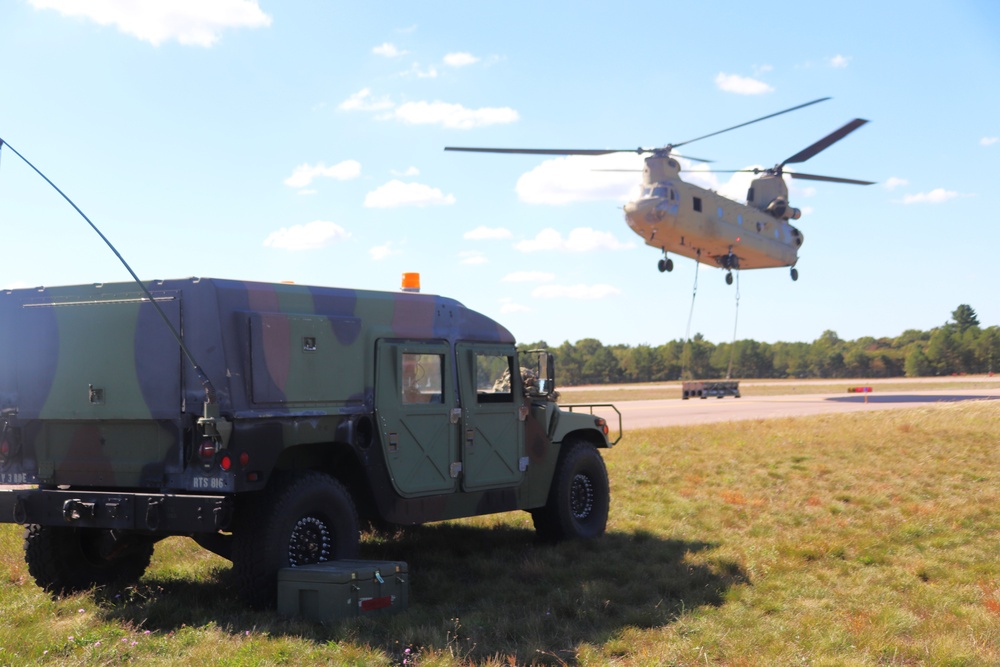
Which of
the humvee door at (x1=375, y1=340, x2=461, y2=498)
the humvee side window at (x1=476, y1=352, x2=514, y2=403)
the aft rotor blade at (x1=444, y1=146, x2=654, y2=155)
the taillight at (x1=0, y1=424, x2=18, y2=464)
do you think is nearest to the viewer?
the taillight at (x1=0, y1=424, x2=18, y2=464)

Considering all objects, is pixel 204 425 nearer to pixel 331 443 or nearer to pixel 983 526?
pixel 331 443

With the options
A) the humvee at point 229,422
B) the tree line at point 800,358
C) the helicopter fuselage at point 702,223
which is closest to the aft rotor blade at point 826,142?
the helicopter fuselage at point 702,223

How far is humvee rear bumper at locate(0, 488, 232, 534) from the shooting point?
692 cm

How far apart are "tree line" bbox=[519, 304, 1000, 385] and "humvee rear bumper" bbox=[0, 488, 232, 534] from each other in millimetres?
91414

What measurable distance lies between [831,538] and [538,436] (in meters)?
3.41

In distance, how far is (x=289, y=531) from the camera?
7.33m

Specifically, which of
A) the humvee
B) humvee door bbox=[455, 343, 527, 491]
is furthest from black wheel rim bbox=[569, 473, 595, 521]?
the humvee

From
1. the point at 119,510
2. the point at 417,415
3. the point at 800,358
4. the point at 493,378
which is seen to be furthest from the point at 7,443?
the point at 800,358

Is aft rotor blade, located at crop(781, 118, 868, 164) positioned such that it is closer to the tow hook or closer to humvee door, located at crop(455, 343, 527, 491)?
humvee door, located at crop(455, 343, 527, 491)

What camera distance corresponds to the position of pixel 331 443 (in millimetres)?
8039

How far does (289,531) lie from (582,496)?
14.5 feet

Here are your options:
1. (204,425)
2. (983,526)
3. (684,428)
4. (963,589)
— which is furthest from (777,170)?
(204,425)

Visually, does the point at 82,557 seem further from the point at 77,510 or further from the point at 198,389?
the point at 198,389

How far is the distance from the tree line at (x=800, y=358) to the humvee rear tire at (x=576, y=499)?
87.6 meters
